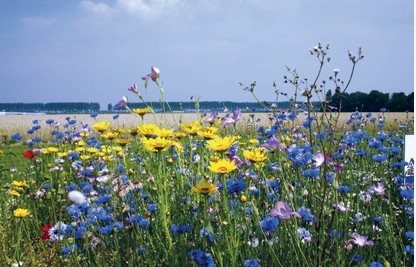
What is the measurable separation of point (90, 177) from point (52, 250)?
0.83 meters

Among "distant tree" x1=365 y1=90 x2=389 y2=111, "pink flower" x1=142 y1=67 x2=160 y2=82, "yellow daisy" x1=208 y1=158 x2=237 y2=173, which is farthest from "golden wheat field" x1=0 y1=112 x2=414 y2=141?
"distant tree" x1=365 y1=90 x2=389 y2=111

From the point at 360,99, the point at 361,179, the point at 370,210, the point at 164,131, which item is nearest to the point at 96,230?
the point at 164,131

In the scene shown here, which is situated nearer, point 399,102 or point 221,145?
point 221,145

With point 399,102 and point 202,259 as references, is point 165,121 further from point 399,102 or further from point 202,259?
point 399,102

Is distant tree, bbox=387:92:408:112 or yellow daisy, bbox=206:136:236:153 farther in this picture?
distant tree, bbox=387:92:408:112

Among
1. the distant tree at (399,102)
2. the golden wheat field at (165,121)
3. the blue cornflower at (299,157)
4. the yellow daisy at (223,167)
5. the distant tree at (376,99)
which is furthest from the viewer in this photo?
the distant tree at (376,99)

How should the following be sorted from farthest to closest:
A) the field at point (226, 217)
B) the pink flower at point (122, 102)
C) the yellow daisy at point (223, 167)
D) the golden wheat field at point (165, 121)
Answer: the golden wheat field at point (165, 121) < the pink flower at point (122, 102) < the field at point (226, 217) < the yellow daisy at point (223, 167)

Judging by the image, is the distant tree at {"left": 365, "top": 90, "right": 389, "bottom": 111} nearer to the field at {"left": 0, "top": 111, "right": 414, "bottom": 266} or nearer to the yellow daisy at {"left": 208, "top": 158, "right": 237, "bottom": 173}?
the field at {"left": 0, "top": 111, "right": 414, "bottom": 266}

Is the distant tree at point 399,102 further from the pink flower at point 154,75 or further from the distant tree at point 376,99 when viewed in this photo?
the pink flower at point 154,75

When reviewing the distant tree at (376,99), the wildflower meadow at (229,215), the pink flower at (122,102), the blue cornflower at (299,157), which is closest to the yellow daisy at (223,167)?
the wildflower meadow at (229,215)

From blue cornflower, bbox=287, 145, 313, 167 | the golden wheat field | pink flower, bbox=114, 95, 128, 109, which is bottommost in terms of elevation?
the golden wheat field

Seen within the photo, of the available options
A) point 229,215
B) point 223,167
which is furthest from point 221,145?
point 229,215

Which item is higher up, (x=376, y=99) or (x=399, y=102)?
(x=376, y=99)

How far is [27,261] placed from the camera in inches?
122
